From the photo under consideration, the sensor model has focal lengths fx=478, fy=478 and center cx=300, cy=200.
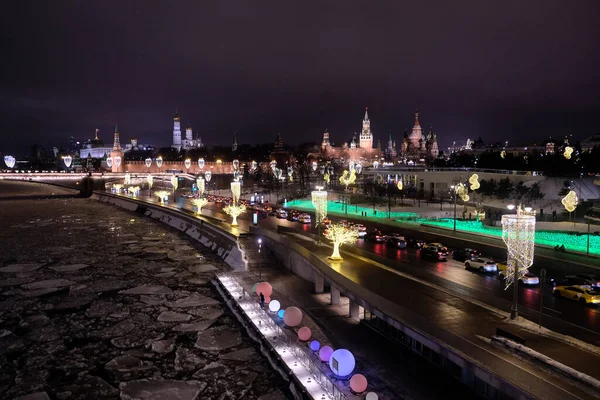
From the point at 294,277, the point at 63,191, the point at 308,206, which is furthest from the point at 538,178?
the point at 63,191

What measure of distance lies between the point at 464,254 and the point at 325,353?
452 inches

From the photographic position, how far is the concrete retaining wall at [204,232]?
21.5 meters

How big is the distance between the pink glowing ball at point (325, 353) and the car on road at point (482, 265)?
30.9ft

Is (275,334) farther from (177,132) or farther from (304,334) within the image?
(177,132)

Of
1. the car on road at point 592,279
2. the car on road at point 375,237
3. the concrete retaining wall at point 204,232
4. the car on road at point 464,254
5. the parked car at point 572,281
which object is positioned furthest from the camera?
the car on road at point 375,237

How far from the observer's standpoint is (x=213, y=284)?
701 inches

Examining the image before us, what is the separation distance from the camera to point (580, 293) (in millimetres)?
13430

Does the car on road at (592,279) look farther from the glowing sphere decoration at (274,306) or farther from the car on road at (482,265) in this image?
the glowing sphere decoration at (274,306)

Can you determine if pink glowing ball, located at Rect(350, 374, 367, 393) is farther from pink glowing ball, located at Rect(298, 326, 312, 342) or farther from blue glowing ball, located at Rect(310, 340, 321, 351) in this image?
pink glowing ball, located at Rect(298, 326, 312, 342)

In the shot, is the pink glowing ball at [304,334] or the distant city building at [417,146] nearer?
the pink glowing ball at [304,334]

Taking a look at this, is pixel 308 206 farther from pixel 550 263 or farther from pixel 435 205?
pixel 550 263

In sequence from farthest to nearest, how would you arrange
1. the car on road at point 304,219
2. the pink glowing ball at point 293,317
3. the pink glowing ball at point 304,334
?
the car on road at point 304,219 → the pink glowing ball at point 293,317 → the pink glowing ball at point 304,334

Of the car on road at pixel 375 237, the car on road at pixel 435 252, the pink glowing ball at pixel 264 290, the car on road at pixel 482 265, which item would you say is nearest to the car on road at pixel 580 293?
the car on road at pixel 482 265

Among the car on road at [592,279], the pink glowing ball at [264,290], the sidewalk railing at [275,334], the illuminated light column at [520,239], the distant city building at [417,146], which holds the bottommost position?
the sidewalk railing at [275,334]
